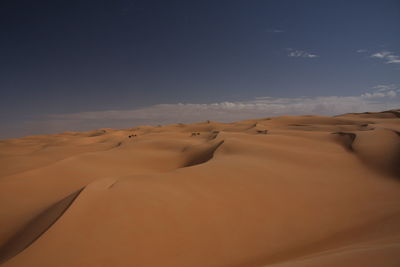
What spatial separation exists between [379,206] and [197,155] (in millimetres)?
4654

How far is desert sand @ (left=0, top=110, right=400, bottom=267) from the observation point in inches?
94.2

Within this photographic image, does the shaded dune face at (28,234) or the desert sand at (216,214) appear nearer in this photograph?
the desert sand at (216,214)

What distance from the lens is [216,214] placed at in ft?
10.8

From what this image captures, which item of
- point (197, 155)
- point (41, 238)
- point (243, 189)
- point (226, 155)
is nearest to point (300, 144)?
point (226, 155)

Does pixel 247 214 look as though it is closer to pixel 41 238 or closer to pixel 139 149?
pixel 41 238

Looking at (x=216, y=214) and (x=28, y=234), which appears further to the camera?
(x=216, y=214)

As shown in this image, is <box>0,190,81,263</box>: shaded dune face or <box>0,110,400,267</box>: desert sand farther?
<box>0,190,81,263</box>: shaded dune face

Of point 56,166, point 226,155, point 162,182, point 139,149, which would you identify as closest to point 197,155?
point 226,155

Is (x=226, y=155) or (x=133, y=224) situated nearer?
(x=133, y=224)

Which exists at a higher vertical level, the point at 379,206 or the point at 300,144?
the point at 300,144

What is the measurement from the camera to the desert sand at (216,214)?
239cm

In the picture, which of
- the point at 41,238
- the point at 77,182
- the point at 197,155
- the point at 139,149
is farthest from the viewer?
the point at 139,149

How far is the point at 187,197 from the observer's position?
11.7 ft

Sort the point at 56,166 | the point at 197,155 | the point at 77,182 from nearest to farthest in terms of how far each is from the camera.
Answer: the point at 77,182, the point at 56,166, the point at 197,155
